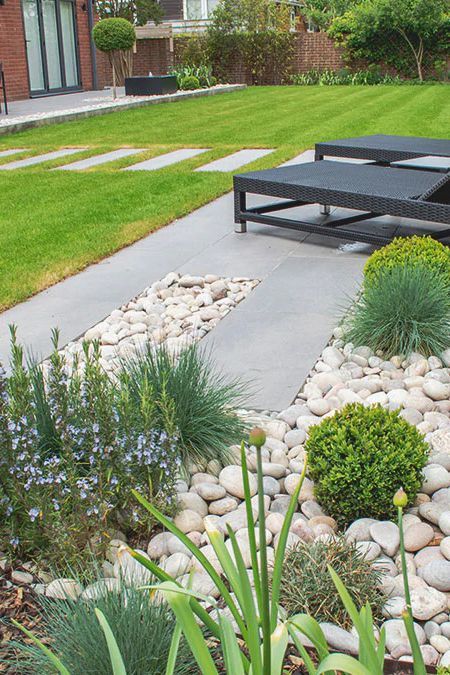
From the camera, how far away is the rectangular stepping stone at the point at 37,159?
9.20 m

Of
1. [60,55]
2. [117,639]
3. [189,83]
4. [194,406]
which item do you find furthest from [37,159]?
[60,55]

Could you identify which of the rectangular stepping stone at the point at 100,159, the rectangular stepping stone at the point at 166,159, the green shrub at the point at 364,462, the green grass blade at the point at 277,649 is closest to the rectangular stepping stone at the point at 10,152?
the rectangular stepping stone at the point at 100,159

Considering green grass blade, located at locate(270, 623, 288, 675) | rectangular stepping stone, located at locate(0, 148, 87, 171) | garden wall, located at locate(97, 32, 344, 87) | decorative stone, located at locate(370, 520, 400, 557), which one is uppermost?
garden wall, located at locate(97, 32, 344, 87)

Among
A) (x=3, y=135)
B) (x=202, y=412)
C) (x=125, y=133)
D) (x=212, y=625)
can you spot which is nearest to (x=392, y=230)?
(x=202, y=412)

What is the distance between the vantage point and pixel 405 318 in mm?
3486

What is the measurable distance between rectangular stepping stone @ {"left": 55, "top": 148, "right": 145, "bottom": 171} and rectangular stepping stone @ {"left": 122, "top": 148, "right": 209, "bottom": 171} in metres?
0.46

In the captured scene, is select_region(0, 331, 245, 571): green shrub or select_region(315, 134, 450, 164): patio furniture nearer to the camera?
select_region(0, 331, 245, 571): green shrub

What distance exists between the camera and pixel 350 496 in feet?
7.51

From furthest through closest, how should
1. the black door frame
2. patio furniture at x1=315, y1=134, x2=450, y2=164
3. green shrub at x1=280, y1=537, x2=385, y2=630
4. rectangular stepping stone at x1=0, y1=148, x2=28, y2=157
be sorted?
1. the black door frame
2. rectangular stepping stone at x1=0, y1=148, x2=28, y2=157
3. patio furniture at x1=315, y1=134, x2=450, y2=164
4. green shrub at x1=280, y1=537, x2=385, y2=630

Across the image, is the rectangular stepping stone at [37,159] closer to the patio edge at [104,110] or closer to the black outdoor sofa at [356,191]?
the patio edge at [104,110]

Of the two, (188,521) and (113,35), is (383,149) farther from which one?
(113,35)

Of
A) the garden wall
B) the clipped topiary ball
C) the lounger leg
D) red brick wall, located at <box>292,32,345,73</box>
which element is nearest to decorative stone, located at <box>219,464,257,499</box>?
the lounger leg

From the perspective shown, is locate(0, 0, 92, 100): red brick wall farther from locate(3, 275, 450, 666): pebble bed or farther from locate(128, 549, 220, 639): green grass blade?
locate(128, 549, 220, 639): green grass blade

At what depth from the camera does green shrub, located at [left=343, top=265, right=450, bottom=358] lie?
11.4ft
